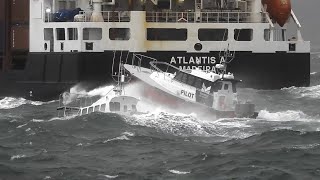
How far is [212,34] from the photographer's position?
2421 inches

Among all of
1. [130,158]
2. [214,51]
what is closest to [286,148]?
[130,158]

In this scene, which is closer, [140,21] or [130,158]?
[130,158]

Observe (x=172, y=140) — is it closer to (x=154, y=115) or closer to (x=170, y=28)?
(x=154, y=115)

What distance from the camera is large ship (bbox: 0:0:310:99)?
2366 inches

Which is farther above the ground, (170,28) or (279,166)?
(170,28)

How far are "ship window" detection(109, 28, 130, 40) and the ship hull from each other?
1527mm

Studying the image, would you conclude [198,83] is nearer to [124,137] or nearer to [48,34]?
[124,137]

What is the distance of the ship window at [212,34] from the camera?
61.2 m

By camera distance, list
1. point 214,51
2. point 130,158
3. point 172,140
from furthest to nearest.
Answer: point 214,51 < point 172,140 < point 130,158

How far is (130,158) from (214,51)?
29.2 metres

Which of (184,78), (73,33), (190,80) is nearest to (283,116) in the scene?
(190,80)

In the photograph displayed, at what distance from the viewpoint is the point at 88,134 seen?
38.7m

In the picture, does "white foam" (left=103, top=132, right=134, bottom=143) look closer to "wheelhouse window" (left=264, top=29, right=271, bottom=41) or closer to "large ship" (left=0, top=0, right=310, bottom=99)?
"large ship" (left=0, top=0, right=310, bottom=99)

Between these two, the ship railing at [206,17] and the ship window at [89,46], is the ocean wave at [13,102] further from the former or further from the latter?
the ship railing at [206,17]
